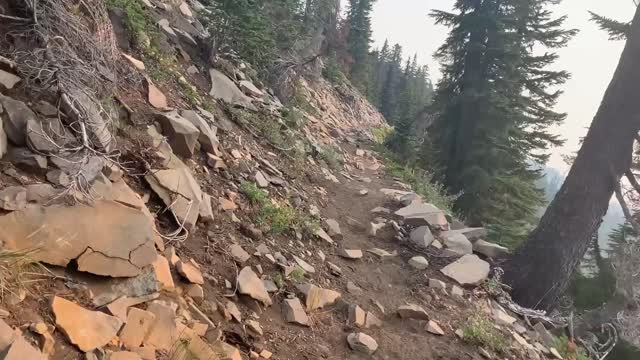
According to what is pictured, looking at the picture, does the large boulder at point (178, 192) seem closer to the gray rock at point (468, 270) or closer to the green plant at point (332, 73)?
the gray rock at point (468, 270)

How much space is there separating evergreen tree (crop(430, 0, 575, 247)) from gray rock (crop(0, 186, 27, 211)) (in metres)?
13.2

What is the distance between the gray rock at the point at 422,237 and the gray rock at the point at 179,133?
3370 mm

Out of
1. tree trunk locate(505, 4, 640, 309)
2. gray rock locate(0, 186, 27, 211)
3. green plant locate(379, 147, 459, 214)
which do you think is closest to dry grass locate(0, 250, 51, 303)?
gray rock locate(0, 186, 27, 211)

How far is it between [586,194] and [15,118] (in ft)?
21.3

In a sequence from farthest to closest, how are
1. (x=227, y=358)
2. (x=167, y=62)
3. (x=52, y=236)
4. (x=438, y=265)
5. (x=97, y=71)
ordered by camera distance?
1. (x=167, y=62)
2. (x=438, y=265)
3. (x=97, y=71)
4. (x=227, y=358)
5. (x=52, y=236)

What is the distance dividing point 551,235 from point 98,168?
5.72m

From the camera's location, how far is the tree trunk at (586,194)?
6.30 m

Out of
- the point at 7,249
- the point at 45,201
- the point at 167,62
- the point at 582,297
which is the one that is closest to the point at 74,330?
the point at 7,249

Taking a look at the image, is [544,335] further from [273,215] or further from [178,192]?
[178,192]

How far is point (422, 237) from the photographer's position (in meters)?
6.77

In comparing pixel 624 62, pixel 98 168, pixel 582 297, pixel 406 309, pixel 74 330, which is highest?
pixel 624 62

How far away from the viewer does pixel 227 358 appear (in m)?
3.18

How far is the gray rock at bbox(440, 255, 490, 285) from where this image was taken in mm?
6012

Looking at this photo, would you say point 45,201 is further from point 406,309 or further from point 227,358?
point 406,309
